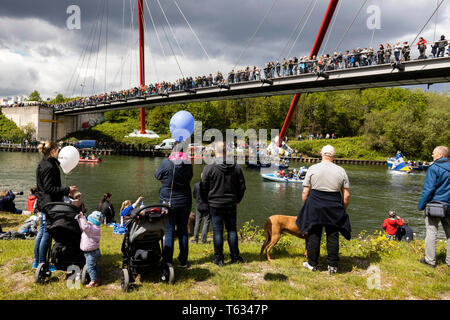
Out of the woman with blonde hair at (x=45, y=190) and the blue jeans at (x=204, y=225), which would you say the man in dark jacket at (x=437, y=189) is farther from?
the woman with blonde hair at (x=45, y=190)

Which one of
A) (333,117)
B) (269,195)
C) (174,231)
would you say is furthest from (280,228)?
(333,117)

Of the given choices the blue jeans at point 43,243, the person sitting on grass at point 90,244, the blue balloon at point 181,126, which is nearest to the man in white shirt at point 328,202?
the blue balloon at point 181,126

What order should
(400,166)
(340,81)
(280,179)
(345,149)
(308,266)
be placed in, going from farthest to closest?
(345,149), (400,166), (280,179), (340,81), (308,266)

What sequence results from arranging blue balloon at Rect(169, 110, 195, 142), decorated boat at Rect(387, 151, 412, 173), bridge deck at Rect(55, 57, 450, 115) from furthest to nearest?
decorated boat at Rect(387, 151, 412, 173) < bridge deck at Rect(55, 57, 450, 115) < blue balloon at Rect(169, 110, 195, 142)

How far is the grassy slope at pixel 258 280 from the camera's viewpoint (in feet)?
13.7

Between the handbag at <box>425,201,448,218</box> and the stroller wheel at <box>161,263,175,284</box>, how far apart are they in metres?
4.22

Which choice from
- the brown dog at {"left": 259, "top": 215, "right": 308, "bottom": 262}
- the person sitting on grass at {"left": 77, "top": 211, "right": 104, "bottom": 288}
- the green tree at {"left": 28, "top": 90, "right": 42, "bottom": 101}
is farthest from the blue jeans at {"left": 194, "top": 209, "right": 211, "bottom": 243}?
the green tree at {"left": 28, "top": 90, "right": 42, "bottom": 101}

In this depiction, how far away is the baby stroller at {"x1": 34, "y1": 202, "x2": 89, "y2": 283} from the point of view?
4.42 m

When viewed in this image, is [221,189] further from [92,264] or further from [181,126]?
[92,264]

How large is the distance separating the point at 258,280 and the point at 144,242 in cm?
181

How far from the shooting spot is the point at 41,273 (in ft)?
14.7

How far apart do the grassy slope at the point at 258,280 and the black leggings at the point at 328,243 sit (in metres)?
0.22

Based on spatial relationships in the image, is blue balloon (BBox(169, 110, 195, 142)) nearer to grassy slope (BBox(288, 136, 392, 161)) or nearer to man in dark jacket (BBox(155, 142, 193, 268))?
man in dark jacket (BBox(155, 142, 193, 268))
